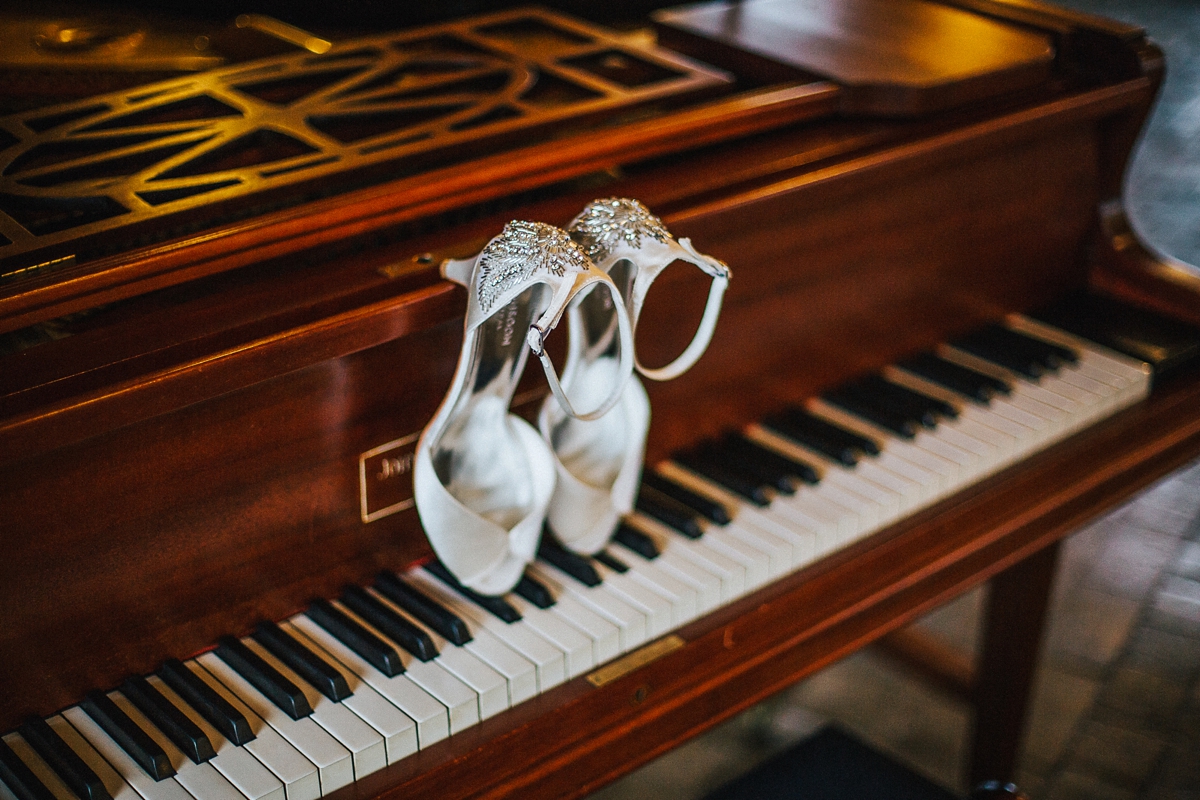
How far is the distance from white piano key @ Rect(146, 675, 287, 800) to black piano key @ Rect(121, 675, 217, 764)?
0.01 metres

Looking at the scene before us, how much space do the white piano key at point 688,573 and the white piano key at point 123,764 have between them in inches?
24.8

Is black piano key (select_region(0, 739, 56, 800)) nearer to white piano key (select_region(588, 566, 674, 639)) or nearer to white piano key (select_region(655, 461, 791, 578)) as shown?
white piano key (select_region(588, 566, 674, 639))

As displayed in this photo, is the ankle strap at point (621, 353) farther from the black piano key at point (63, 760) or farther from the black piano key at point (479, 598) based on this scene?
the black piano key at point (63, 760)

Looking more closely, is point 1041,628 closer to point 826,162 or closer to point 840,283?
point 840,283

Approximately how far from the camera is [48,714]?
1336 mm

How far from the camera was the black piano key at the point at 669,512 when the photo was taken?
166 cm

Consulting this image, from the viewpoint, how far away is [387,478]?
1537mm

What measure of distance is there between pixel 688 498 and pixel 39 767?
88 centimetres

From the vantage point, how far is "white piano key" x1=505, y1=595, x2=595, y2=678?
1.46 metres

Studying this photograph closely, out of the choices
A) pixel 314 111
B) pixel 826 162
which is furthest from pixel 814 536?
pixel 314 111

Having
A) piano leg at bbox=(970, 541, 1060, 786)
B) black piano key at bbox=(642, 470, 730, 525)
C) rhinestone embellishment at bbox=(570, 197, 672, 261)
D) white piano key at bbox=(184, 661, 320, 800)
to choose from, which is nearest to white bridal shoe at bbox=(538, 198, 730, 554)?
rhinestone embellishment at bbox=(570, 197, 672, 261)

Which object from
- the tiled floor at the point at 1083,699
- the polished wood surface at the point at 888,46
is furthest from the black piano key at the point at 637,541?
the tiled floor at the point at 1083,699

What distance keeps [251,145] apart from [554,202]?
42 centimetres

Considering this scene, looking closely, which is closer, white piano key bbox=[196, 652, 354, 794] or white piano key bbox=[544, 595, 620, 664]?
white piano key bbox=[196, 652, 354, 794]
